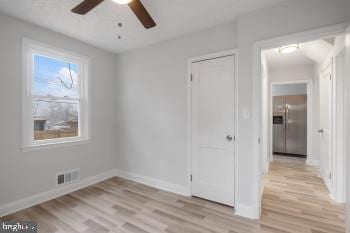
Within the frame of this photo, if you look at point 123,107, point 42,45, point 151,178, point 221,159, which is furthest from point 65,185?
point 221,159

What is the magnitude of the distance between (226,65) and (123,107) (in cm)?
→ 232

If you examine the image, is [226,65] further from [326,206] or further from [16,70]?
[16,70]

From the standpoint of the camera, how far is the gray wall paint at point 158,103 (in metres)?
2.88

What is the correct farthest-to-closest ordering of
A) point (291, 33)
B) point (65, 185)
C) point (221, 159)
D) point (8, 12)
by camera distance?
point (65, 185) < point (221, 159) < point (8, 12) < point (291, 33)

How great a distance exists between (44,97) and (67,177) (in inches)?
54.7

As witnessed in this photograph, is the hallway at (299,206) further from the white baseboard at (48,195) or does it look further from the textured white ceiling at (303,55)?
the white baseboard at (48,195)

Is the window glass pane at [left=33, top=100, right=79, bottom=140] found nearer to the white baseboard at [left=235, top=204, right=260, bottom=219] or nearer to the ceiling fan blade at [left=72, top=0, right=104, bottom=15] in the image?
the ceiling fan blade at [left=72, top=0, right=104, bottom=15]

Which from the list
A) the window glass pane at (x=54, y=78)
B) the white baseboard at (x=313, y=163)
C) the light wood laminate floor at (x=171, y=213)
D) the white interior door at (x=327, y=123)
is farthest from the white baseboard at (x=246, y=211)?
the white baseboard at (x=313, y=163)

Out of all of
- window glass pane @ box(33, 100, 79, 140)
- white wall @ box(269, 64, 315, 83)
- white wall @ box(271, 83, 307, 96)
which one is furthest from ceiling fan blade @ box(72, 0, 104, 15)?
white wall @ box(271, 83, 307, 96)

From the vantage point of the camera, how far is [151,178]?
132 inches

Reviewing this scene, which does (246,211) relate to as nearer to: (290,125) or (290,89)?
(290,125)

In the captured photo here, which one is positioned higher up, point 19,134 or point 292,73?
point 292,73

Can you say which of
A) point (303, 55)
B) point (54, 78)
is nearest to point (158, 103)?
point (54, 78)

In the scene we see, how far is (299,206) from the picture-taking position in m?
2.55
